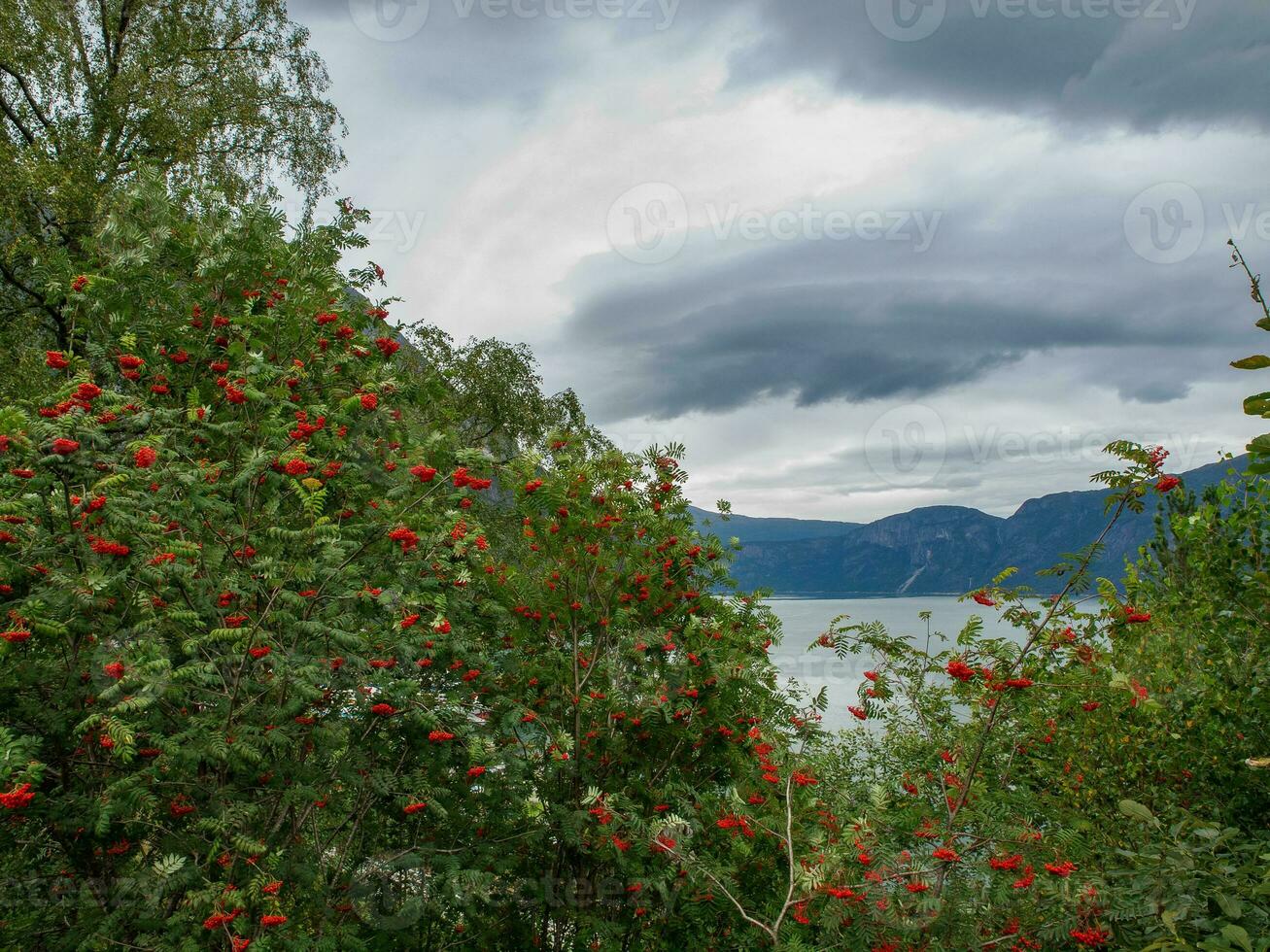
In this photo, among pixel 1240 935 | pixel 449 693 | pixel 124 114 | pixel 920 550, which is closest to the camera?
pixel 1240 935

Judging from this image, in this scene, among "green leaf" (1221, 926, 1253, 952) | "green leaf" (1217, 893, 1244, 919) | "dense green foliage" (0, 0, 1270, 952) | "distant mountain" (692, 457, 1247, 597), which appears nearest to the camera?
"green leaf" (1221, 926, 1253, 952)

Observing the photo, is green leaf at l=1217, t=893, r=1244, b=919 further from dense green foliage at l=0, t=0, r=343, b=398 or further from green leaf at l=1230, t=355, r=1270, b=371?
dense green foliage at l=0, t=0, r=343, b=398

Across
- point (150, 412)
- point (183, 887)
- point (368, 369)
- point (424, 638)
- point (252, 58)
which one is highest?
point (252, 58)

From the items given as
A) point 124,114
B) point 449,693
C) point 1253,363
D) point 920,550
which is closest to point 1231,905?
point 1253,363

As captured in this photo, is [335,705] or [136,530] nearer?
[136,530]

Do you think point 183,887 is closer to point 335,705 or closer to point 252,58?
point 335,705

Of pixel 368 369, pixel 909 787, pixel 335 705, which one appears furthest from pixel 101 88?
pixel 909 787

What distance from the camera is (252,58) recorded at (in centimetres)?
1401

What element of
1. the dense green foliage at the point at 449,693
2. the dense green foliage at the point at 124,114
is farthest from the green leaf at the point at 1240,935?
the dense green foliage at the point at 124,114

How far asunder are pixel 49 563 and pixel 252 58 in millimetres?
14355

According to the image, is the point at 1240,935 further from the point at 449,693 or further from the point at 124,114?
the point at 124,114

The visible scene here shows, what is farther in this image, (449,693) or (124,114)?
(124,114)

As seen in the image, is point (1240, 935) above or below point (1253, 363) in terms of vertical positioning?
below

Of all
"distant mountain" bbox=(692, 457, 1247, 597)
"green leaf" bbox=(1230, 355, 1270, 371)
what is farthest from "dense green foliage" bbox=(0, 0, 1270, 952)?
"distant mountain" bbox=(692, 457, 1247, 597)
